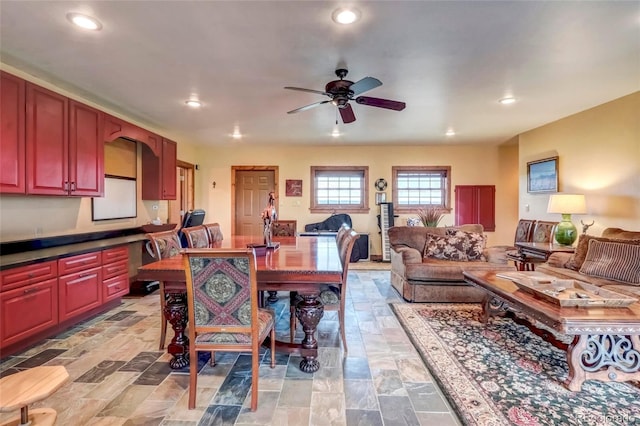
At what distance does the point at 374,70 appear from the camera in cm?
289

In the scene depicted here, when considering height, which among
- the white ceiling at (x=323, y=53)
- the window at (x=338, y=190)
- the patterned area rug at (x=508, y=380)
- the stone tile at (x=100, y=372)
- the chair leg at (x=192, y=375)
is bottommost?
the stone tile at (x=100, y=372)

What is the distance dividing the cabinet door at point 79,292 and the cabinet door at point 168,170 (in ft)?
6.35

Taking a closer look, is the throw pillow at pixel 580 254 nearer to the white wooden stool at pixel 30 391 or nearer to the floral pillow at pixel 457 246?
the floral pillow at pixel 457 246

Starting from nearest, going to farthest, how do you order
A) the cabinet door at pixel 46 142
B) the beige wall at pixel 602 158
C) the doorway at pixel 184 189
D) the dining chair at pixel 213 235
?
the cabinet door at pixel 46 142 → the dining chair at pixel 213 235 → the beige wall at pixel 602 158 → the doorway at pixel 184 189

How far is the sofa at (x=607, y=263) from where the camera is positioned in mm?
2834

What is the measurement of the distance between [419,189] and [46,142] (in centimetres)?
622

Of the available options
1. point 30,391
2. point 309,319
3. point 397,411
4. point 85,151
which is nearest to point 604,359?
point 397,411

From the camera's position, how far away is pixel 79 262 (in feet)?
10.1

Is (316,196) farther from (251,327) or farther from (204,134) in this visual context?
(251,327)

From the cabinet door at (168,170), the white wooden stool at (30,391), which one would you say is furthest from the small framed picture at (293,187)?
the white wooden stool at (30,391)

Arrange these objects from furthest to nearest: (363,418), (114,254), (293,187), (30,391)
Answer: (293,187) < (114,254) < (363,418) < (30,391)

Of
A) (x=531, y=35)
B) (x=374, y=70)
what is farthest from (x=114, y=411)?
(x=531, y=35)

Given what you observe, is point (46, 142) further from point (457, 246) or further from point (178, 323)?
point (457, 246)

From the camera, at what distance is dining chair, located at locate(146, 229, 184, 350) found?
221cm
